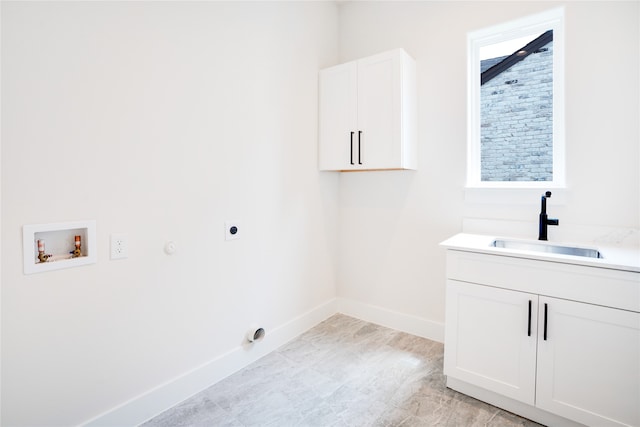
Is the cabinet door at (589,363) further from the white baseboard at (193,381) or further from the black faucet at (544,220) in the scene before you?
the white baseboard at (193,381)

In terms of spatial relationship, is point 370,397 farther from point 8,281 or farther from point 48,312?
point 8,281

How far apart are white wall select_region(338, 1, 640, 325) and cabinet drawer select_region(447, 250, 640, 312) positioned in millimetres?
610

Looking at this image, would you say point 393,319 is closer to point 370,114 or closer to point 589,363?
point 589,363

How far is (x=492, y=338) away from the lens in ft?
5.95

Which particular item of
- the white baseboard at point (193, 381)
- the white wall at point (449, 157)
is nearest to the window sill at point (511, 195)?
the white wall at point (449, 157)

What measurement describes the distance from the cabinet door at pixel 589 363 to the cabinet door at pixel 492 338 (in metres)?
0.06

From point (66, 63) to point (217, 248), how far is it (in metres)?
1.19

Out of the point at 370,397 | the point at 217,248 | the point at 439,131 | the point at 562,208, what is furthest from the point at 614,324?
the point at 217,248

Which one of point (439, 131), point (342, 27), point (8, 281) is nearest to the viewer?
point (8, 281)

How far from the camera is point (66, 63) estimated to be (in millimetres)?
1438

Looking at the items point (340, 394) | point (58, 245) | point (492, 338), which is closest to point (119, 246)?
point (58, 245)

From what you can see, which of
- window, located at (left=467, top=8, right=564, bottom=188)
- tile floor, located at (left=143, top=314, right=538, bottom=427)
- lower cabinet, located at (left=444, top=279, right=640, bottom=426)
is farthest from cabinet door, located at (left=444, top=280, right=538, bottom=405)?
window, located at (left=467, top=8, right=564, bottom=188)

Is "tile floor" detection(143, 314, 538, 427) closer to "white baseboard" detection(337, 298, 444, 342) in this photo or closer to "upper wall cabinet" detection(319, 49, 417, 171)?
"white baseboard" detection(337, 298, 444, 342)

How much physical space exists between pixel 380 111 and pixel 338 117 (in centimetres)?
38
